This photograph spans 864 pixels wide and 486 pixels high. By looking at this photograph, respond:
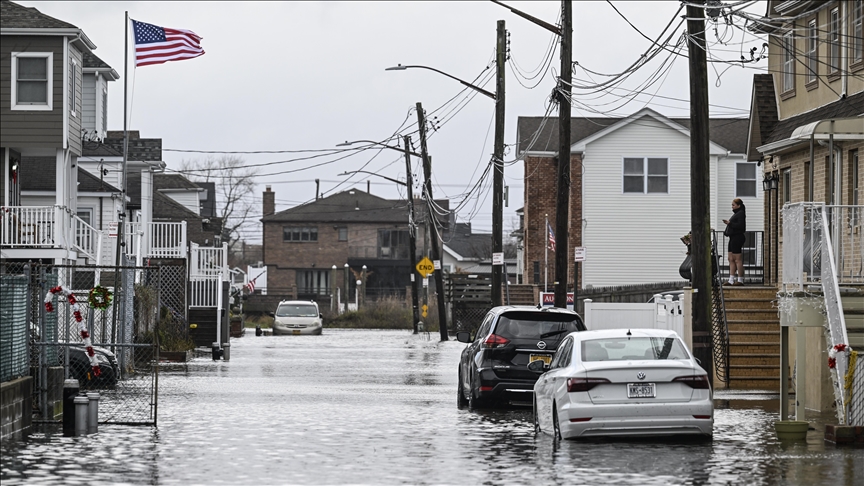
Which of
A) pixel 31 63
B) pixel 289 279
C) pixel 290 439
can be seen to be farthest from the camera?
pixel 289 279

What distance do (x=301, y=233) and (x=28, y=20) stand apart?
210 ft

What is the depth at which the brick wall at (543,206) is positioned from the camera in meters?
54.4

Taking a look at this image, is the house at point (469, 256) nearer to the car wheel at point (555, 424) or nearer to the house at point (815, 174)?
the house at point (815, 174)

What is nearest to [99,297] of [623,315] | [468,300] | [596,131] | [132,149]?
[623,315]

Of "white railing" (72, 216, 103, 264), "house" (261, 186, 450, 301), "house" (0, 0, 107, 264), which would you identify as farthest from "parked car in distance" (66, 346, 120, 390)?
"house" (261, 186, 450, 301)

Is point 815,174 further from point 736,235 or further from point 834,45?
point 736,235

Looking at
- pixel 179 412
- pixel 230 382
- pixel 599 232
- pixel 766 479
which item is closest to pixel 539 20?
pixel 230 382

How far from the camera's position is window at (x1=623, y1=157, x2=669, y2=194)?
53969mm

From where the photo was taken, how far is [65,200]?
3609 centimetres

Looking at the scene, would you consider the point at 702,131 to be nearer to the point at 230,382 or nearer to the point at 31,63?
the point at 230,382

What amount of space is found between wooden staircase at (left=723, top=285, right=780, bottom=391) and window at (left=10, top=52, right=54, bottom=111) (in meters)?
18.4

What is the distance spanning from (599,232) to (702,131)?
3447 centimetres

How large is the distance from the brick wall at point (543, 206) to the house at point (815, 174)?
2345 cm

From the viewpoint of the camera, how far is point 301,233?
9925 centimetres
